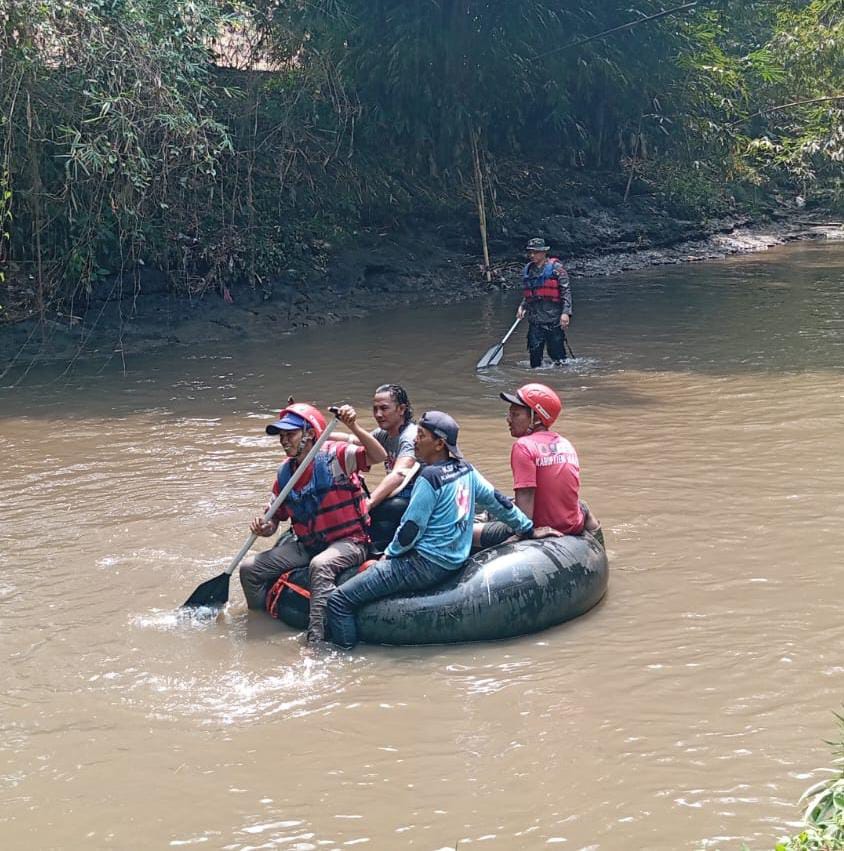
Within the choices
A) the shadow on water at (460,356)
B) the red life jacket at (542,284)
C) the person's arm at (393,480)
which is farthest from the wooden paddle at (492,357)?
the person's arm at (393,480)

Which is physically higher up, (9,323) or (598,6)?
(598,6)

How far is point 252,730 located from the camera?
5395mm

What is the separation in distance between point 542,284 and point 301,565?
736 cm

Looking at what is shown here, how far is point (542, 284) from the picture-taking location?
13.3 meters

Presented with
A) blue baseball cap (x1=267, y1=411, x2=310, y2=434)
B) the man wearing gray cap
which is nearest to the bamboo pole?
the man wearing gray cap

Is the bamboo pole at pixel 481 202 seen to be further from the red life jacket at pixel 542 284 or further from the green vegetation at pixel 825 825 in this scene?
the green vegetation at pixel 825 825

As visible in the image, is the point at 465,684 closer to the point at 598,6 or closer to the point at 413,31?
the point at 413,31

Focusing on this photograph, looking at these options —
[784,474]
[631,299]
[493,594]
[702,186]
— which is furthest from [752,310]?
[493,594]

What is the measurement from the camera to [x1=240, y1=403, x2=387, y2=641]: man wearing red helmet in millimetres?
6508

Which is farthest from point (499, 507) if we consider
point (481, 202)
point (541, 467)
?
point (481, 202)

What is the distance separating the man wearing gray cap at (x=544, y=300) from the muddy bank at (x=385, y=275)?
4.35 meters

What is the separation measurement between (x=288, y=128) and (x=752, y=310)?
741 centimetres

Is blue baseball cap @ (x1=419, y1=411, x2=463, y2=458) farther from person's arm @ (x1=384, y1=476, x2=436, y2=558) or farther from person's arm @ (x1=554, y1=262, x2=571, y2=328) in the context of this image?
person's arm @ (x1=554, y1=262, x2=571, y2=328)

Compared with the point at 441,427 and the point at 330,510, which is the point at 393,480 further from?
the point at 441,427
